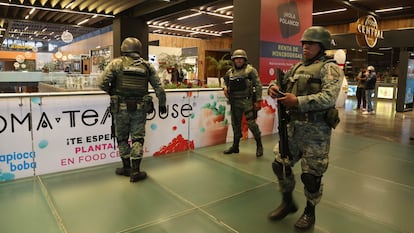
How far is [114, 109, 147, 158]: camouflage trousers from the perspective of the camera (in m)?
3.60

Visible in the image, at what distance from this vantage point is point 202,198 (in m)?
3.16

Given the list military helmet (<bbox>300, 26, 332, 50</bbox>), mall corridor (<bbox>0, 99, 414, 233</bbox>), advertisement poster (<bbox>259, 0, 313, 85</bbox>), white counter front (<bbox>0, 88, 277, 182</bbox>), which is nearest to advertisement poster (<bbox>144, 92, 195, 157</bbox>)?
white counter front (<bbox>0, 88, 277, 182</bbox>)

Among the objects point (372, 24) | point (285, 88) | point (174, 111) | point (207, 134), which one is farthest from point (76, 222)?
point (372, 24)

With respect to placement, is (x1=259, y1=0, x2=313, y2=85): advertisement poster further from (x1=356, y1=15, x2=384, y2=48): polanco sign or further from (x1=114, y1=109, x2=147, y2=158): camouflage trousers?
(x1=114, y1=109, x2=147, y2=158): camouflage trousers

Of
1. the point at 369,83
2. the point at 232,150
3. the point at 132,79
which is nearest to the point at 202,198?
the point at 132,79

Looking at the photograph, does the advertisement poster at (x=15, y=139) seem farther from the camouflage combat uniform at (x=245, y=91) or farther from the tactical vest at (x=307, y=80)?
the tactical vest at (x=307, y=80)

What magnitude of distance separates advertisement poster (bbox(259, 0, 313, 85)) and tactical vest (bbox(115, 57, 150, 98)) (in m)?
3.05

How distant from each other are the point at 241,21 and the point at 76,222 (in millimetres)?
4918

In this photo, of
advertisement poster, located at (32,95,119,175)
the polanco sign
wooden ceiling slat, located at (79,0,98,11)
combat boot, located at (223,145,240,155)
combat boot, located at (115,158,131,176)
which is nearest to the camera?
advertisement poster, located at (32,95,119,175)

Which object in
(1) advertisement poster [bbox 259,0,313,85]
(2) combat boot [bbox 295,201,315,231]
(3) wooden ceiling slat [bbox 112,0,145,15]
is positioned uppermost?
(3) wooden ceiling slat [bbox 112,0,145,15]

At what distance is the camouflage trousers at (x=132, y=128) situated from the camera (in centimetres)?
360

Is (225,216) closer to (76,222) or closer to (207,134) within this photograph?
(76,222)

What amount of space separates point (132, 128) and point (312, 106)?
7.31ft

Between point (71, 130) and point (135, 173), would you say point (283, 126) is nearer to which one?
point (135, 173)
